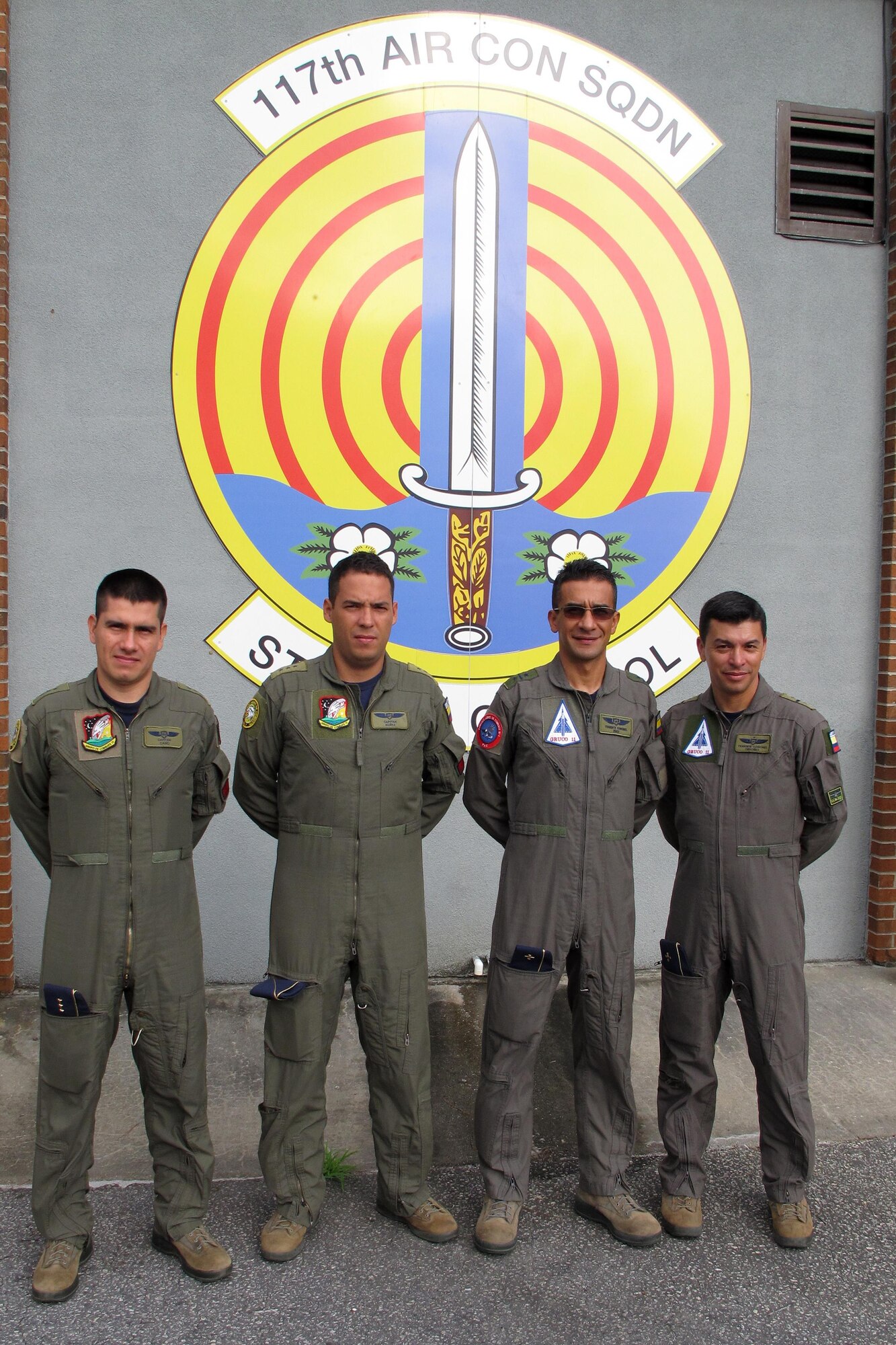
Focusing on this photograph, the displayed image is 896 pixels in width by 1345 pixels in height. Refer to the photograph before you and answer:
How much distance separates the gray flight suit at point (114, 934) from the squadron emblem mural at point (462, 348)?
5.70ft

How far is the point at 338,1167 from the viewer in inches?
117

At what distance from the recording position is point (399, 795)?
8.94 ft

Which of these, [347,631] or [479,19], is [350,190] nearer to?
[479,19]

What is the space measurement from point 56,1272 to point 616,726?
204 centimetres

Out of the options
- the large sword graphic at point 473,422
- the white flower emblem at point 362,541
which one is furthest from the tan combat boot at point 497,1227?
the white flower emblem at point 362,541

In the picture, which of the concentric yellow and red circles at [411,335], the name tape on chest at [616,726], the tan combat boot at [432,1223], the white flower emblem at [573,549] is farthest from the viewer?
the white flower emblem at [573,549]

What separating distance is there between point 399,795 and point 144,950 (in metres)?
0.79

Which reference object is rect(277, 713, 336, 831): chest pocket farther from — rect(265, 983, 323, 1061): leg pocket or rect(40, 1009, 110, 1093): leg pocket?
rect(40, 1009, 110, 1093): leg pocket

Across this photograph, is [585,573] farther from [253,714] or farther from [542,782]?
[253,714]

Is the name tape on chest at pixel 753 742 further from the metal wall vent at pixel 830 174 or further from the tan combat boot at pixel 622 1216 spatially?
the metal wall vent at pixel 830 174

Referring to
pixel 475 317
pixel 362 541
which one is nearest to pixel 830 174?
pixel 475 317

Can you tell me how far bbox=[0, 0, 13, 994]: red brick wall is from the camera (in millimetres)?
4027

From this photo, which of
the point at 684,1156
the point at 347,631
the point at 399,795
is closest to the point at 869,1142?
the point at 684,1156

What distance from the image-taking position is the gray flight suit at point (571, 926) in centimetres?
271
